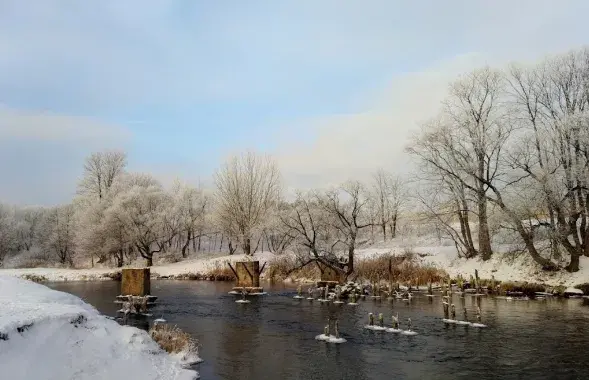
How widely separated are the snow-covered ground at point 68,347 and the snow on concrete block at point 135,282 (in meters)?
16.4

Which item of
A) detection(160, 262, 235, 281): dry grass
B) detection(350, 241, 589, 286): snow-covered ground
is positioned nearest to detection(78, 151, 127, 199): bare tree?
detection(160, 262, 235, 281): dry grass

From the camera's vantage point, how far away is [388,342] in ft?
64.3

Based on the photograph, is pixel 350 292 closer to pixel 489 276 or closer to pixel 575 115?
pixel 489 276

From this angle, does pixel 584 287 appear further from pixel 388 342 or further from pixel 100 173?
pixel 100 173

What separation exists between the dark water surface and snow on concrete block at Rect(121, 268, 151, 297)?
1.55 m

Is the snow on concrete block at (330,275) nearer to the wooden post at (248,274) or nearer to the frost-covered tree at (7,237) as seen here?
the wooden post at (248,274)

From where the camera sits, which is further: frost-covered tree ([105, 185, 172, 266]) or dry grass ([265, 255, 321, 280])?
frost-covered tree ([105, 185, 172, 266])

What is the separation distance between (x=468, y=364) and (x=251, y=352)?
8025 mm

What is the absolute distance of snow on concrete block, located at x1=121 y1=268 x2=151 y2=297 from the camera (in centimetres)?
3123

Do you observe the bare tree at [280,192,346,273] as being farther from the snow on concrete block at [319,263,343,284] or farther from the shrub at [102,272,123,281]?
the shrub at [102,272,123,281]

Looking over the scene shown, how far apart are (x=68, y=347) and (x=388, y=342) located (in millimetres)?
12788

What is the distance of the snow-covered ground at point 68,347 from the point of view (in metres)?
10.5

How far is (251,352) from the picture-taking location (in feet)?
59.7

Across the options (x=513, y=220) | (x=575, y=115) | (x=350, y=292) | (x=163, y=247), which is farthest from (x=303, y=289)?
(x=163, y=247)
